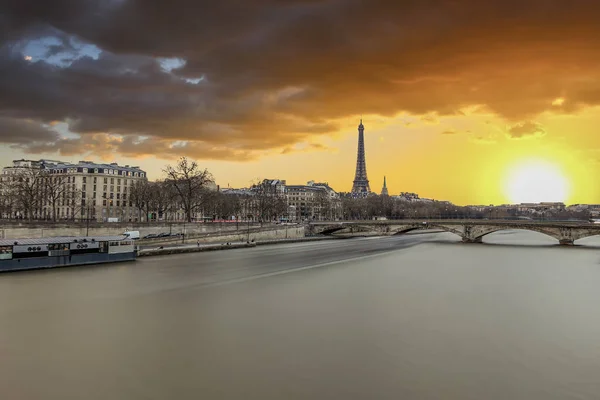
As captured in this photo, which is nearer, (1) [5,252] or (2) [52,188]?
(1) [5,252]

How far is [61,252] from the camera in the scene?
33969mm

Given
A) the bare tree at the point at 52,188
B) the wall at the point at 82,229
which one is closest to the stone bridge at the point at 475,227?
the wall at the point at 82,229

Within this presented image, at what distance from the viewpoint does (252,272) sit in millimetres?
34031

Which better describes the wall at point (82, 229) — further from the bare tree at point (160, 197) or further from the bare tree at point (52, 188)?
the bare tree at point (160, 197)

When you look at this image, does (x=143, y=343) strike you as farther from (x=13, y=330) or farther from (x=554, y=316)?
(x=554, y=316)

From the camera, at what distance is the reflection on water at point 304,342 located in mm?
12688

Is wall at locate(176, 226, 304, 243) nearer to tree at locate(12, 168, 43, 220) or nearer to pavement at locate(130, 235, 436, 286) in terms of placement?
pavement at locate(130, 235, 436, 286)

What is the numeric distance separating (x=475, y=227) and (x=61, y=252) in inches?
2244

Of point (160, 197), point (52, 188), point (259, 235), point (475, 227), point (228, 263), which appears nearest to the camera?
point (228, 263)

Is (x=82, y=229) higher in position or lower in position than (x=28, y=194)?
lower

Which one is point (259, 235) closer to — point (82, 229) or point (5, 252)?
point (82, 229)

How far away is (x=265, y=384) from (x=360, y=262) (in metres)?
29.9

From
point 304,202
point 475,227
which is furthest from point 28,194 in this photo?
point 304,202

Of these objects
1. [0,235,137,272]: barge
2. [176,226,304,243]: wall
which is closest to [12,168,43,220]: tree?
[176,226,304,243]: wall
